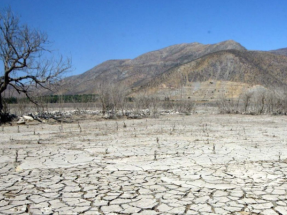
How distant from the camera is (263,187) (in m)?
4.59

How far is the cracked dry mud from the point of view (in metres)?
3.91

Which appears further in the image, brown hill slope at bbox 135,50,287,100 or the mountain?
brown hill slope at bbox 135,50,287,100

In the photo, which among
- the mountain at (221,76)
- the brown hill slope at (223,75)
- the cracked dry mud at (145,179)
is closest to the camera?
the cracked dry mud at (145,179)

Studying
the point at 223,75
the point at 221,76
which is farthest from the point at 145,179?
the point at 223,75

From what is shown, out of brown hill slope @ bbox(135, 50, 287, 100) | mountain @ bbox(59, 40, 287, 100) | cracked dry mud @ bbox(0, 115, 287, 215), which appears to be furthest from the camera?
brown hill slope @ bbox(135, 50, 287, 100)

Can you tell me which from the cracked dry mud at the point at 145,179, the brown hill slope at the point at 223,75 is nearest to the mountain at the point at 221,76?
the brown hill slope at the point at 223,75

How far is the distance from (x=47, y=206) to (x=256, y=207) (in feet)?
8.69

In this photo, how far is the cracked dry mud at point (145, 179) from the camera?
3.91 meters

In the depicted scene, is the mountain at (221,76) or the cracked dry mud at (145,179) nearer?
the cracked dry mud at (145,179)

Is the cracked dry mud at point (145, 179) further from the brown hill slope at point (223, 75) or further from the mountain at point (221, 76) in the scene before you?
the brown hill slope at point (223, 75)

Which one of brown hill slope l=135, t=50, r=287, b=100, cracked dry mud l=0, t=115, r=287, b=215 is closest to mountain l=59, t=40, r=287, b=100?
brown hill slope l=135, t=50, r=287, b=100

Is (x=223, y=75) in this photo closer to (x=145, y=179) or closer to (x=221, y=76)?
(x=221, y=76)

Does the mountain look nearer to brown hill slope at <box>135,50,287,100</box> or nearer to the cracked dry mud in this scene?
brown hill slope at <box>135,50,287,100</box>

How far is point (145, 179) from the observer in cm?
509
